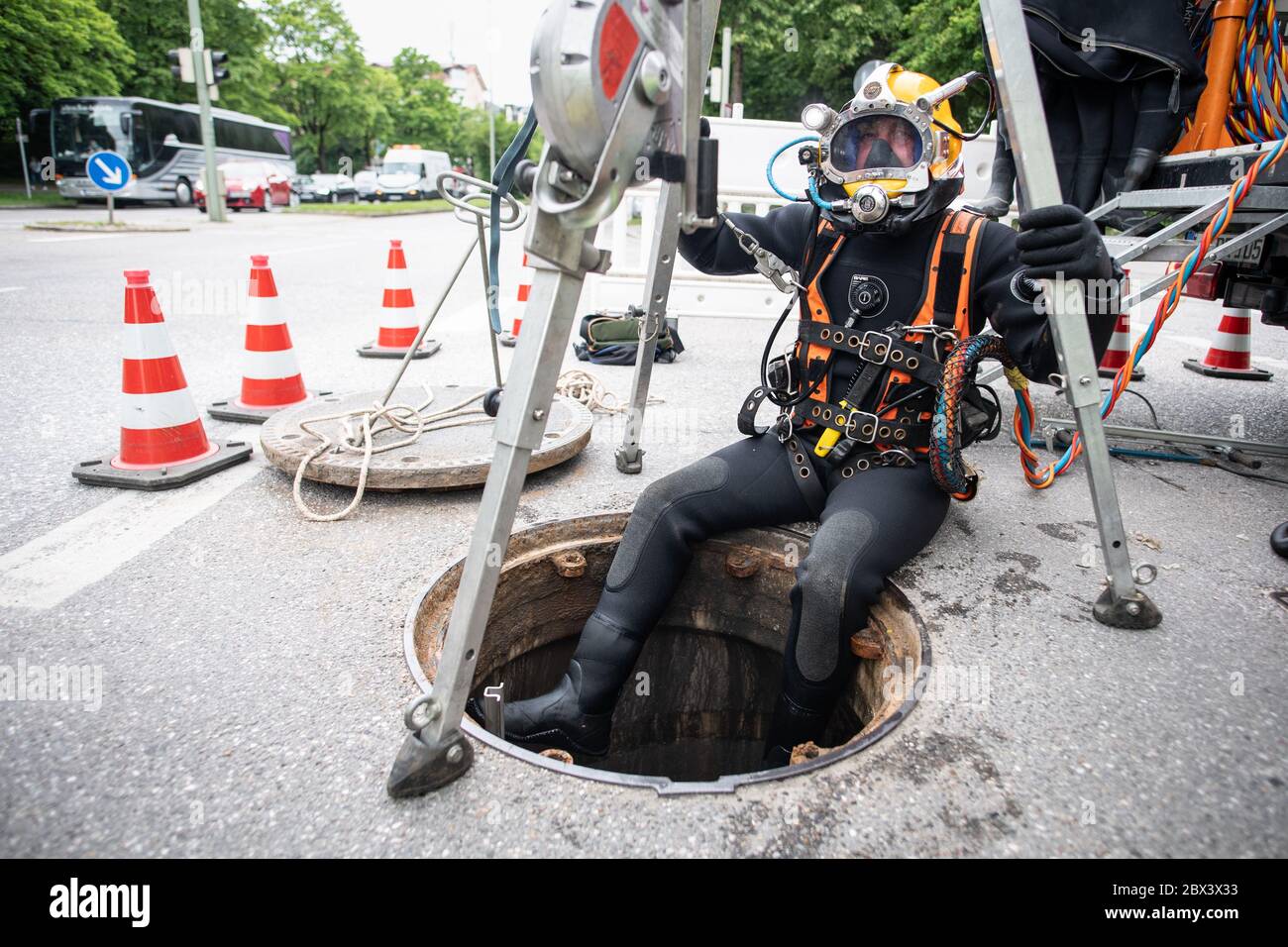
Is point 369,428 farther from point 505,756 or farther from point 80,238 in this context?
point 80,238

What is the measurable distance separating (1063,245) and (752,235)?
1.01m

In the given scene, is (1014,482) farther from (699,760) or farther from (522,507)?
(522,507)

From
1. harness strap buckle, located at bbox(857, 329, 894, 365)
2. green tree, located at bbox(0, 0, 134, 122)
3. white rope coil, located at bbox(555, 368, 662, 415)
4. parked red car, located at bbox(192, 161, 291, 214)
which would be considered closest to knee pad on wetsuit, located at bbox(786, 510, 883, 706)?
harness strap buckle, located at bbox(857, 329, 894, 365)

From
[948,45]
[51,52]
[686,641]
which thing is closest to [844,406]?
[686,641]

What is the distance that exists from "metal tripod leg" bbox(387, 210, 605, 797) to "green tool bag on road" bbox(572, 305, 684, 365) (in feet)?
13.1

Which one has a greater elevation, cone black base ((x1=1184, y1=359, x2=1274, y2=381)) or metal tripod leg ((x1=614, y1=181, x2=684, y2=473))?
metal tripod leg ((x1=614, y1=181, x2=684, y2=473))

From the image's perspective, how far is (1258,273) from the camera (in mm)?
A: 3592

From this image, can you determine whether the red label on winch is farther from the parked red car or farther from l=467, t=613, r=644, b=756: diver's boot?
the parked red car

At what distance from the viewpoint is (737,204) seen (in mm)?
6590

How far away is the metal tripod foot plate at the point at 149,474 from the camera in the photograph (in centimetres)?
298

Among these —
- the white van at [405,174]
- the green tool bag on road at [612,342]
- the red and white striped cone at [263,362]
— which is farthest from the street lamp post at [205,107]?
the white van at [405,174]

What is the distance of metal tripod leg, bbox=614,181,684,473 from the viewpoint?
2576 mm

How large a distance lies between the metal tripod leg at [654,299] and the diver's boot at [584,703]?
100 cm

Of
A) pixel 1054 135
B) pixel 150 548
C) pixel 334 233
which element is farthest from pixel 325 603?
pixel 334 233
